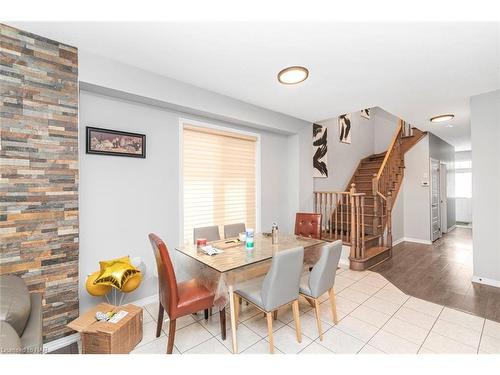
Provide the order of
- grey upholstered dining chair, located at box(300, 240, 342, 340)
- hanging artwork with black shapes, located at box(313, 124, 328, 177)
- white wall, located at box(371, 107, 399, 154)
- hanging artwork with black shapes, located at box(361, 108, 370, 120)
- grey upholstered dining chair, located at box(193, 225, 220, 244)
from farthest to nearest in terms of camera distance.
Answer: white wall, located at box(371, 107, 399, 154) < hanging artwork with black shapes, located at box(361, 108, 370, 120) < hanging artwork with black shapes, located at box(313, 124, 328, 177) < grey upholstered dining chair, located at box(193, 225, 220, 244) < grey upholstered dining chair, located at box(300, 240, 342, 340)

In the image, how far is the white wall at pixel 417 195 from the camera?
5414 mm

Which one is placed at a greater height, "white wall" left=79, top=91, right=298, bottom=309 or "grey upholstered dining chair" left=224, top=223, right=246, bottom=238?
"white wall" left=79, top=91, right=298, bottom=309

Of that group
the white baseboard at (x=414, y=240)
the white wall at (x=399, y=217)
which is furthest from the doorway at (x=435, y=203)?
the white wall at (x=399, y=217)

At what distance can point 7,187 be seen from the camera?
1.77m

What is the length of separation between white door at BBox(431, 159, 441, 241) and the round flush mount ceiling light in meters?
4.89

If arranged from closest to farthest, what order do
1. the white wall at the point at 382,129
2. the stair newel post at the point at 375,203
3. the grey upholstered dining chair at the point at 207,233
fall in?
1. the grey upholstered dining chair at the point at 207,233
2. the stair newel post at the point at 375,203
3. the white wall at the point at 382,129

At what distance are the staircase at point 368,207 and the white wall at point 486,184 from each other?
1.35 m

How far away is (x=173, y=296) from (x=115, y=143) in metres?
1.70

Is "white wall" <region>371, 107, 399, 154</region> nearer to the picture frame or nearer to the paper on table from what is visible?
the picture frame

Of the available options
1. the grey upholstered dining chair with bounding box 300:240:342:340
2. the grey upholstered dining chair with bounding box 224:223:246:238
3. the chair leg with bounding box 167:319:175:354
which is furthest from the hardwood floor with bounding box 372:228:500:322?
the chair leg with bounding box 167:319:175:354

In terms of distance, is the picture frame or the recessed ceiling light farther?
the picture frame

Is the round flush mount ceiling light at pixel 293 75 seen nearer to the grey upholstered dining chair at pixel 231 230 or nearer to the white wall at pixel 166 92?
the white wall at pixel 166 92

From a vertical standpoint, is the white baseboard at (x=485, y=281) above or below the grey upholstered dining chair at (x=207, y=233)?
below

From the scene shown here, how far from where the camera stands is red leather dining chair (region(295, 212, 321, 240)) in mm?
3379
